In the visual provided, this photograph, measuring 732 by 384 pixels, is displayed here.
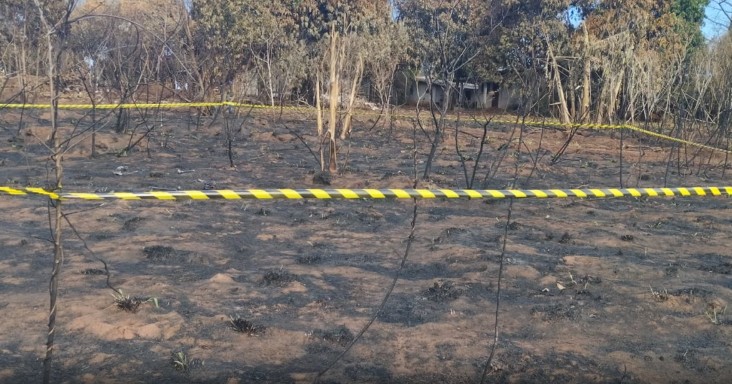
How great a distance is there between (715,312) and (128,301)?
3.32m

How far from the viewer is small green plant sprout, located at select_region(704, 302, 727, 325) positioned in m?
3.98

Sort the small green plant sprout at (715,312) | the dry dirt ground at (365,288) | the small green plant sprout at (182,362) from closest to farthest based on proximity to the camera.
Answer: the small green plant sprout at (182,362) < the dry dirt ground at (365,288) < the small green plant sprout at (715,312)

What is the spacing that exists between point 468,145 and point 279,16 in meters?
13.3

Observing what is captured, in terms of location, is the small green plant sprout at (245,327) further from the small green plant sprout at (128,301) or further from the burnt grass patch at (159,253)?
the burnt grass patch at (159,253)

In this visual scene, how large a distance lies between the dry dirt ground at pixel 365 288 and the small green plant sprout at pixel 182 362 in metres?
0.02

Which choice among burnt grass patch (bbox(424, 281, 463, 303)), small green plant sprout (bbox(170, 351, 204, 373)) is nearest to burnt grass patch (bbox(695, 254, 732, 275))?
burnt grass patch (bbox(424, 281, 463, 303))

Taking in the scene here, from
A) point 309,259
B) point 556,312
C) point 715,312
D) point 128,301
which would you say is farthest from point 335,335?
point 715,312

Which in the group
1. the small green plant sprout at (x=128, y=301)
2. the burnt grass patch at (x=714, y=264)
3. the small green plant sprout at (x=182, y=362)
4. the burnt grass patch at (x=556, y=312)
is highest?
the burnt grass patch at (x=714, y=264)

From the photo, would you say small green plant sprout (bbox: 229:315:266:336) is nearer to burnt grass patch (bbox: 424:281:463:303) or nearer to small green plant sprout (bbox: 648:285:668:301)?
burnt grass patch (bbox: 424:281:463:303)

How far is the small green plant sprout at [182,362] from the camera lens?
3.23m

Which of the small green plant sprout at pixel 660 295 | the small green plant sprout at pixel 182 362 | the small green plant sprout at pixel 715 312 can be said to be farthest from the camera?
the small green plant sprout at pixel 660 295

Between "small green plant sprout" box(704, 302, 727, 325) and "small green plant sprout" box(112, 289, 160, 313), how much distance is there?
3.14 metres

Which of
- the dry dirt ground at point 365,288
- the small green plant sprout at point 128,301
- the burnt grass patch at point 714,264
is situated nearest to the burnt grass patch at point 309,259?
the dry dirt ground at point 365,288

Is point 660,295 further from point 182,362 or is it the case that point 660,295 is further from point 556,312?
point 182,362
